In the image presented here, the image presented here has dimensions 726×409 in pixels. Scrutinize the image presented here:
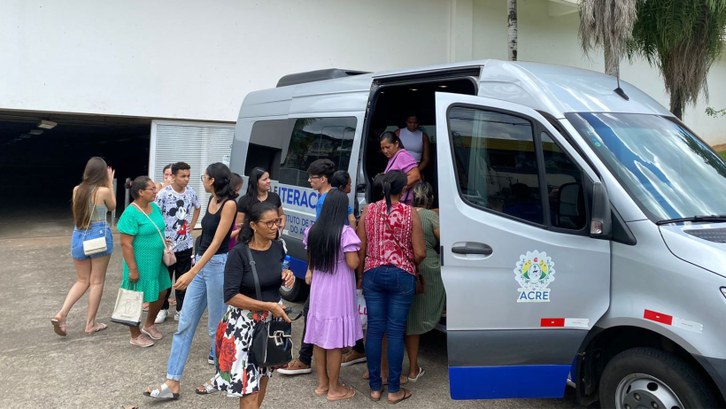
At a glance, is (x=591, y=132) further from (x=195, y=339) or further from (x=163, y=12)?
(x=163, y=12)

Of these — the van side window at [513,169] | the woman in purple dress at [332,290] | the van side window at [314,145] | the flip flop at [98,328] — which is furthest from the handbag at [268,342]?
the flip flop at [98,328]

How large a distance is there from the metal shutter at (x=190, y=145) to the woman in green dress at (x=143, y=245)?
6725mm

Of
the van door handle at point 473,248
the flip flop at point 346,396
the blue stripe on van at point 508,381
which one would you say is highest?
the van door handle at point 473,248

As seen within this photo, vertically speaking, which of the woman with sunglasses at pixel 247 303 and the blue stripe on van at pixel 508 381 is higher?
the woman with sunglasses at pixel 247 303

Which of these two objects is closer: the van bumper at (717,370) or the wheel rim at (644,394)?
the van bumper at (717,370)

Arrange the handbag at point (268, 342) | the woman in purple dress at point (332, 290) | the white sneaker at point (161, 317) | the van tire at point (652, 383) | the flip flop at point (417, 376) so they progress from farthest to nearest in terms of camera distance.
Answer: the white sneaker at point (161, 317)
the flip flop at point (417, 376)
the woman in purple dress at point (332, 290)
the handbag at point (268, 342)
the van tire at point (652, 383)

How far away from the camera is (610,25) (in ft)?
28.4

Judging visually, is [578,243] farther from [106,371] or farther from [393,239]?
[106,371]

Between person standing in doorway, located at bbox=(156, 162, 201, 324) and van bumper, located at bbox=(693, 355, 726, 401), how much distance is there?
4365 millimetres

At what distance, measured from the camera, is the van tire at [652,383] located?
8.45ft

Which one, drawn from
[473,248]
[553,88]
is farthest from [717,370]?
[553,88]

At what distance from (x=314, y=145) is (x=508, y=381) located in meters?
3.25

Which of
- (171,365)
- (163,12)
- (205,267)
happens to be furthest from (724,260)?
(163,12)

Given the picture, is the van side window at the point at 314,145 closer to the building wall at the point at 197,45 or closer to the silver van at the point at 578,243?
the silver van at the point at 578,243
